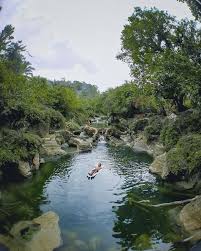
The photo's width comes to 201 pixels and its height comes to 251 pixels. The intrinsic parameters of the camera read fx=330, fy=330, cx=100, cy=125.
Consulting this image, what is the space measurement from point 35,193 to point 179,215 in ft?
41.3

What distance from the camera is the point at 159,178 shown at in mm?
31281

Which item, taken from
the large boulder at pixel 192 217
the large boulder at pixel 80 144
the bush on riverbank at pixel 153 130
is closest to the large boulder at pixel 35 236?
the large boulder at pixel 192 217

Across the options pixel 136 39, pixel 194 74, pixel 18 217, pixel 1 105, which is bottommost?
pixel 18 217

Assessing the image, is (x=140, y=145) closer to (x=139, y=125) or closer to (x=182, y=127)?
(x=139, y=125)

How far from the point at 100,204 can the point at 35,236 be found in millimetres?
7582

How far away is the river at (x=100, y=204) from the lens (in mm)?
18625

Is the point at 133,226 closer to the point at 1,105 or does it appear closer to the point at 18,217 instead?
the point at 18,217

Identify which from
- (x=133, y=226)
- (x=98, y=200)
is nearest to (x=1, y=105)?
(x=98, y=200)

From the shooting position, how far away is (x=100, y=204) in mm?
25078

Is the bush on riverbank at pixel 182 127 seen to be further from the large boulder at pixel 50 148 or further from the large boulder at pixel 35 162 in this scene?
the large boulder at pixel 50 148

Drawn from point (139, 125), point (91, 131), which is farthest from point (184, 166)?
point (91, 131)

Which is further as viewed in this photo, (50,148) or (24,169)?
(50,148)

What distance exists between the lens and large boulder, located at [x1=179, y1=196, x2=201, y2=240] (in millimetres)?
18438

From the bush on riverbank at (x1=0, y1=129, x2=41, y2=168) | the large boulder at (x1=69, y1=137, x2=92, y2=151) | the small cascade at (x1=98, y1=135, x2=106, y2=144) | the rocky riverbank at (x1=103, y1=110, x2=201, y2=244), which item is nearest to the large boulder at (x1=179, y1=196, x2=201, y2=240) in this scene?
the rocky riverbank at (x1=103, y1=110, x2=201, y2=244)
